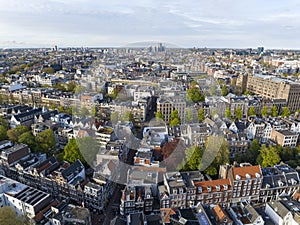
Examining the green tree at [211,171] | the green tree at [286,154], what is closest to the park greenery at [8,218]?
the green tree at [211,171]

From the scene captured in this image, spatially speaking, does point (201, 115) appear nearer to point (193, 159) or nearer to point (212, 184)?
point (193, 159)

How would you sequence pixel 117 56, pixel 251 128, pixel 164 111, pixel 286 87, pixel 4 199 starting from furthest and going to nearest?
pixel 117 56, pixel 286 87, pixel 164 111, pixel 251 128, pixel 4 199

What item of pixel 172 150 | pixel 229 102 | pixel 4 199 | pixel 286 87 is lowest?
pixel 4 199

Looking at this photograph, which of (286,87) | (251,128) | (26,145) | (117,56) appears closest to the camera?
(26,145)

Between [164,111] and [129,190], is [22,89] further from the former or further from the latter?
[129,190]

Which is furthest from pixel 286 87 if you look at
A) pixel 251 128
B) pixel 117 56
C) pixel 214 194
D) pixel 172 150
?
pixel 117 56

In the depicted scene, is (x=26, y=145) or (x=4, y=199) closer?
(x=4, y=199)

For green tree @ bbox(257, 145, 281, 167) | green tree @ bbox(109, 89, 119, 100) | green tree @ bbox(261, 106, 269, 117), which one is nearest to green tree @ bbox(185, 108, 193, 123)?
green tree @ bbox(257, 145, 281, 167)
